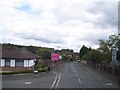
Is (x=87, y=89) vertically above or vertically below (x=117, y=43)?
below

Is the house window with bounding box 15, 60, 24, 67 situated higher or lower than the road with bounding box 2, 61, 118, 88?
higher

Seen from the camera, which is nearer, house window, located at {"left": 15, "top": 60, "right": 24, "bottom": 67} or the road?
the road

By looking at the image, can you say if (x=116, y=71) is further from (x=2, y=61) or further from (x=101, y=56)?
(x=2, y=61)

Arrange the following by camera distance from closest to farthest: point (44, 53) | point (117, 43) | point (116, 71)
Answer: point (116, 71), point (117, 43), point (44, 53)

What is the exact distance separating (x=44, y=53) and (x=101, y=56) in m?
74.6

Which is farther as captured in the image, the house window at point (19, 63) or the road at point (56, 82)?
the house window at point (19, 63)

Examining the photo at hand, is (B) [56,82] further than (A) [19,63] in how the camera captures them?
No

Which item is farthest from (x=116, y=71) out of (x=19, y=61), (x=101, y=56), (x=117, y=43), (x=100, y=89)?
(x=19, y=61)

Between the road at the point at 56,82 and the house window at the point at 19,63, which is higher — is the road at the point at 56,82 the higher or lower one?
the lower one

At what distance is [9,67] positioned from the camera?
64.9m

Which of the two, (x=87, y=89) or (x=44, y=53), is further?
(x=44, y=53)

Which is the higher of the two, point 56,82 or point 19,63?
point 19,63

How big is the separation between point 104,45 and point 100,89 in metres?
39.1

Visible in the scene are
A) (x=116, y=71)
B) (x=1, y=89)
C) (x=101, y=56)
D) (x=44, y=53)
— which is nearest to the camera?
(x=1, y=89)
